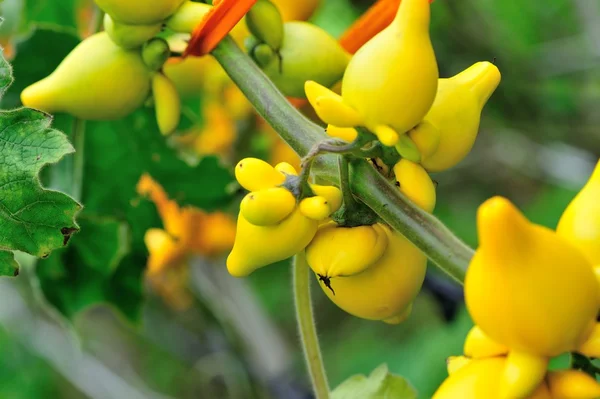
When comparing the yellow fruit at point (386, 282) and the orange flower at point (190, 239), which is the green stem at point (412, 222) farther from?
the orange flower at point (190, 239)

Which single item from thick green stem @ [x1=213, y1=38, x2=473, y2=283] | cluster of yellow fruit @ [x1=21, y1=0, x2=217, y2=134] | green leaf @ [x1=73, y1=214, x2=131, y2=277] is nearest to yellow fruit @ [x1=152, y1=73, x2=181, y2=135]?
cluster of yellow fruit @ [x1=21, y1=0, x2=217, y2=134]

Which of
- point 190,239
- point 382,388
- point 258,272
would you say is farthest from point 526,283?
point 258,272

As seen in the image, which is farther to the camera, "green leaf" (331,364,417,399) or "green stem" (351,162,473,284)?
"green leaf" (331,364,417,399)

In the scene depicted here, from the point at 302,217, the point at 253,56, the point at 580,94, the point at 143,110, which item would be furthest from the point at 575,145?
the point at 302,217

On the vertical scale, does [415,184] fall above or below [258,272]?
above

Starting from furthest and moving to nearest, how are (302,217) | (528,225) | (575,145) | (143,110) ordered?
(575,145), (143,110), (302,217), (528,225)

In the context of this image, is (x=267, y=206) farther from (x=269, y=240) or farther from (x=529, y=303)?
(x=529, y=303)

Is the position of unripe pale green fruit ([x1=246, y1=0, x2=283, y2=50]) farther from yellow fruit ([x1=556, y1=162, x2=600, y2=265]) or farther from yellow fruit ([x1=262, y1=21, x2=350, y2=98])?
yellow fruit ([x1=556, y1=162, x2=600, y2=265])

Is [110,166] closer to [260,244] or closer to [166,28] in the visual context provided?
[166,28]
